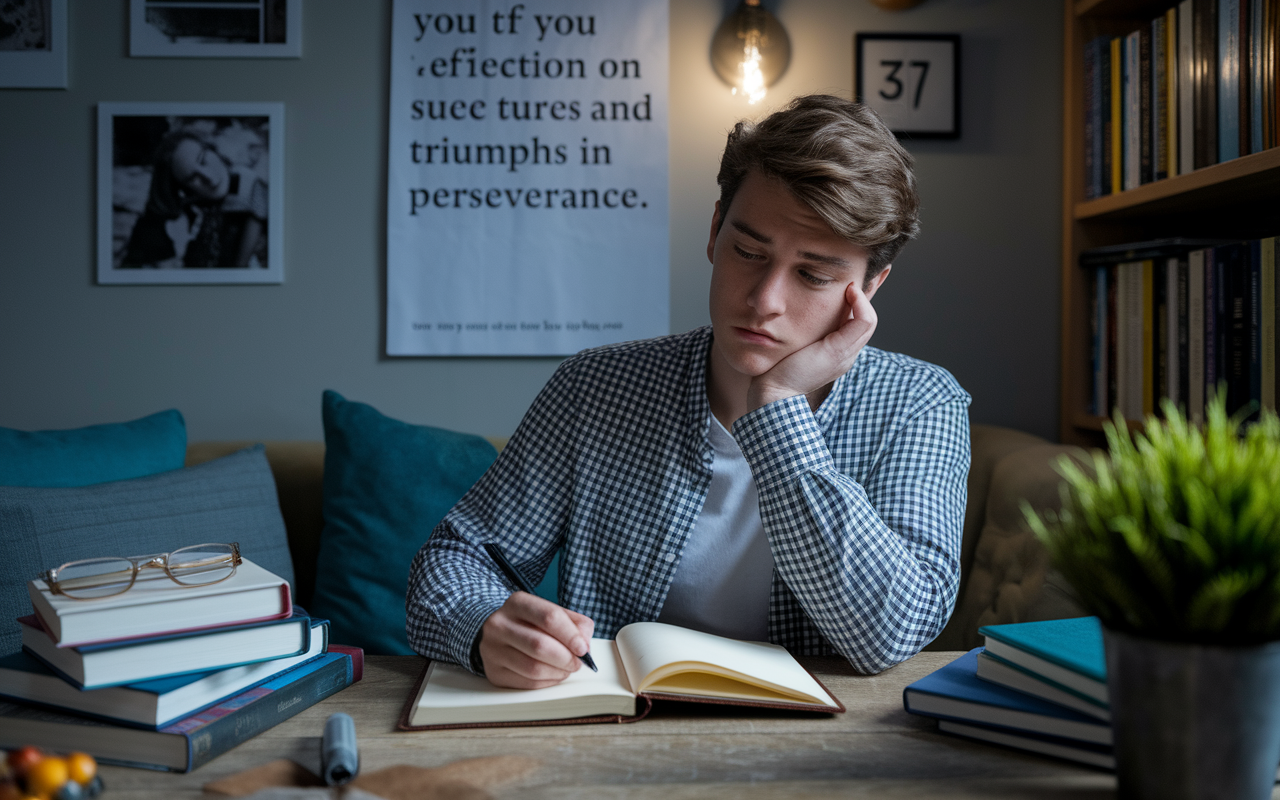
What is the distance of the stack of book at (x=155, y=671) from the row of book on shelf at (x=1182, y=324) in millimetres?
1467

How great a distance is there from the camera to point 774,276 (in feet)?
3.61

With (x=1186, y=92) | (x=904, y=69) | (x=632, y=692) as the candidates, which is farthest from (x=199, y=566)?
(x=904, y=69)

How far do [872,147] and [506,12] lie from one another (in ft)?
4.10

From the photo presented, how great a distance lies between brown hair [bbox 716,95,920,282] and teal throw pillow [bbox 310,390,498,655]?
921mm

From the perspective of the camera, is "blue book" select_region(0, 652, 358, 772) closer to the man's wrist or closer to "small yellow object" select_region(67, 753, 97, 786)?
"small yellow object" select_region(67, 753, 97, 786)

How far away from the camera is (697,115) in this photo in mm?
2080

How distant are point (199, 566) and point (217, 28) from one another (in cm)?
170

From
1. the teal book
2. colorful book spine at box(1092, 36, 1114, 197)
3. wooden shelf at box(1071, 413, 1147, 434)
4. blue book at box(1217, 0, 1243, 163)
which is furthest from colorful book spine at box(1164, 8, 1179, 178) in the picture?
the teal book

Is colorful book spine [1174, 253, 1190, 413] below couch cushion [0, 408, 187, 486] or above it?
above

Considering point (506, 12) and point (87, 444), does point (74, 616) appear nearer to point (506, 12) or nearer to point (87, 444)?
point (87, 444)

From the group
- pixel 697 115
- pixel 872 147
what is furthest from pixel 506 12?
pixel 872 147

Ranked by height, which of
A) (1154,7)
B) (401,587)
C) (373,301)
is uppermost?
(1154,7)

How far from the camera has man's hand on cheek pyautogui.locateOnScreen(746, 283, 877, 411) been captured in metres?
1.09

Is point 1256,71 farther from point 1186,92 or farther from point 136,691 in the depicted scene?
point 136,691
